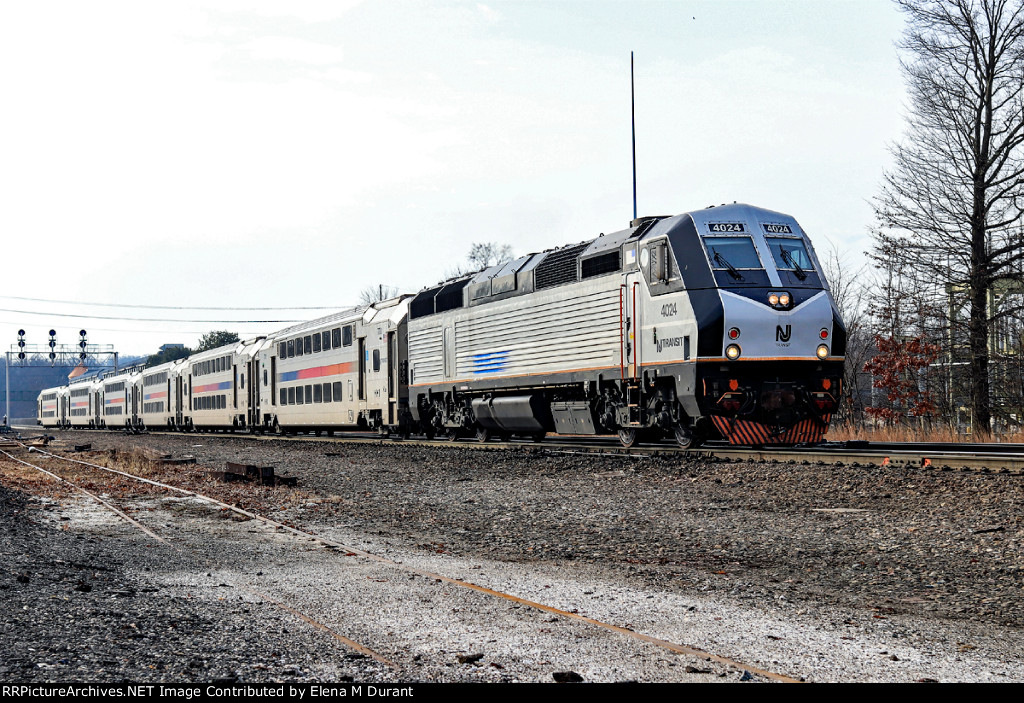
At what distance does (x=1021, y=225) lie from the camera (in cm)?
2422

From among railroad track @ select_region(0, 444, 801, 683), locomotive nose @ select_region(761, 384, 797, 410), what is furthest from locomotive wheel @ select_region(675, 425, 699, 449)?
railroad track @ select_region(0, 444, 801, 683)

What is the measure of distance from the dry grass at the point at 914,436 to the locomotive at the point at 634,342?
5830 mm

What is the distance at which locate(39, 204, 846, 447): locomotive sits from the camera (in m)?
15.5

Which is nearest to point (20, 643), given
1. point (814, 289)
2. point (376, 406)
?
point (814, 289)

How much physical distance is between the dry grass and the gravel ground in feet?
30.8

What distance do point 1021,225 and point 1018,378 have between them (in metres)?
3.97

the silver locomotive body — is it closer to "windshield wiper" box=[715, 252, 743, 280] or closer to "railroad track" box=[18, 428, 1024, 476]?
"windshield wiper" box=[715, 252, 743, 280]

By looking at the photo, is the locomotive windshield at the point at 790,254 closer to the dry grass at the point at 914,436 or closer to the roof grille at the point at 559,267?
the roof grille at the point at 559,267

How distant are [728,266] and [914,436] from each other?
9.86 metres

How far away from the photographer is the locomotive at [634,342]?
15531 millimetres

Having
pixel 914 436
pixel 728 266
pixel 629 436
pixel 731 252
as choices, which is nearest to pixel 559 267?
pixel 629 436

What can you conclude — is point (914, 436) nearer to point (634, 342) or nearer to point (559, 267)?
point (634, 342)

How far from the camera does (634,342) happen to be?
16.9 m

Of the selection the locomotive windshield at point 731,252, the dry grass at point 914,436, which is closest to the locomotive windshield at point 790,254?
the locomotive windshield at point 731,252
